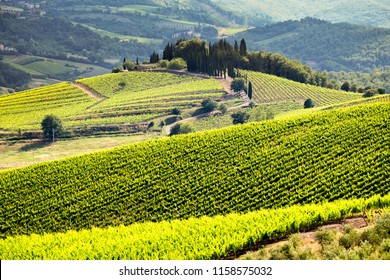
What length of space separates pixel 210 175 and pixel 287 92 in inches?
3373

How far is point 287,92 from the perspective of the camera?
132 m

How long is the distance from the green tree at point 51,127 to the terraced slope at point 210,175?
42.8m

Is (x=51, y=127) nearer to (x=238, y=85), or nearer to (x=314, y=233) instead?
(x=238, y=85)

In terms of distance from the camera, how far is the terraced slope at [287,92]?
127m

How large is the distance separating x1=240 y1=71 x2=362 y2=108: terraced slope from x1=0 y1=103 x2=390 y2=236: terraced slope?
6945cm

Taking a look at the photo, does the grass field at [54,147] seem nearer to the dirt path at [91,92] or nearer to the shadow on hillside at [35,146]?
the shadow on hillside at [35,146]

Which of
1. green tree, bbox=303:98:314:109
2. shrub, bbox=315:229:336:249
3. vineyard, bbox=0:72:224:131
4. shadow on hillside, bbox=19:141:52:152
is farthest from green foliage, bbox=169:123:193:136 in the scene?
shrub, bbox=315:229:336:249

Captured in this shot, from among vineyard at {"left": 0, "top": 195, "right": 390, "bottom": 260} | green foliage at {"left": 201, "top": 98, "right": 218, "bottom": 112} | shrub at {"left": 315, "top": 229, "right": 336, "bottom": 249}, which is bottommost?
green foliage at {"left": 201, "top": 98, "right": 218, "bottom": 112}

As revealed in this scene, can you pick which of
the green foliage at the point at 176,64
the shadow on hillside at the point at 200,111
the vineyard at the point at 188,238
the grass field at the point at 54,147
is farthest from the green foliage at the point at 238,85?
the vineyard at the point at 188,238

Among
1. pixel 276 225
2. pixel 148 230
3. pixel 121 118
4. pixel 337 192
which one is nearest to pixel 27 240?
pixel 148 230

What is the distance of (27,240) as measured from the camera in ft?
136

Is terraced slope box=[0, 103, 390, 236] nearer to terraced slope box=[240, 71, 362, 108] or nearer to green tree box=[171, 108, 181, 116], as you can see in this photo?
green tree box=[171, 108, 181, 116]

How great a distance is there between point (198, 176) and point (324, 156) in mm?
9614

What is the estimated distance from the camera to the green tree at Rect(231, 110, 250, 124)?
350ft
